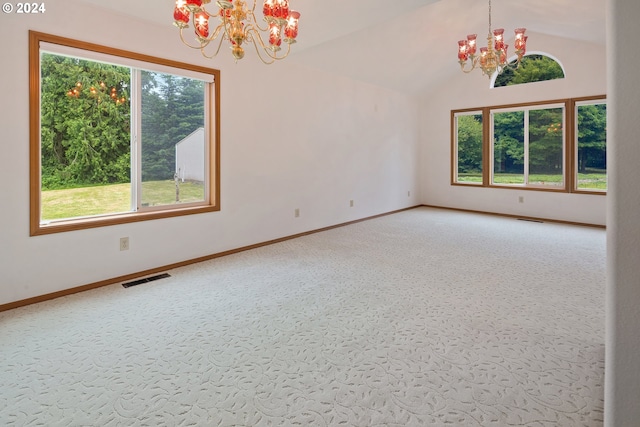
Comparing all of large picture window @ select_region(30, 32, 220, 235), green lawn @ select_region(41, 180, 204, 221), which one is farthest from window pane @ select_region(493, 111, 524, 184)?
green lawn @ select_region(41, 180, 204, 221)

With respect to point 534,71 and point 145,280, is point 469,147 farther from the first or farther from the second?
point 145,280

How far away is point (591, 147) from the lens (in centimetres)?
656

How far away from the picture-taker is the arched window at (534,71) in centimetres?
682

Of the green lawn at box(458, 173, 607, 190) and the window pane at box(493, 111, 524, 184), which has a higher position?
the window pane at box(493, 111, 524, 184)

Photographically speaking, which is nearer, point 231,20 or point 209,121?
point 231,20

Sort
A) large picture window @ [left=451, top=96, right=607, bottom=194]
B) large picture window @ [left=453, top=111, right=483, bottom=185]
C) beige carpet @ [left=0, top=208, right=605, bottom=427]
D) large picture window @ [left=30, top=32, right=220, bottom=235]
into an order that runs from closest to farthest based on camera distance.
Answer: beige carpet @ [left=0, top=208, right=605, bottom=427] < large picture window @ [left=30, top=32, right=220, bottom=235] < large picture window @ [left=451, top=96, right=607, bottom=194] < large picture window @ [left=453, top=111, right=483, bottom=185]

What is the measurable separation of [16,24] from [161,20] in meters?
1.23

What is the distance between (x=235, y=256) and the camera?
15.2 ft

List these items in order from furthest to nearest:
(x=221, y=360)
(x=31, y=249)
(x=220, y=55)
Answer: (x=220, y=55)
(x=31, y=249)
(x=221, y=360)

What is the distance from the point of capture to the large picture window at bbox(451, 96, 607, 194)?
21.5ft

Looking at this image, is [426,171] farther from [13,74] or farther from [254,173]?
[13,74]

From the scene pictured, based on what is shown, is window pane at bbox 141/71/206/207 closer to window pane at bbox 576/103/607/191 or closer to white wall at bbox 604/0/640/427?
white wall at bbox 604/0/640/427

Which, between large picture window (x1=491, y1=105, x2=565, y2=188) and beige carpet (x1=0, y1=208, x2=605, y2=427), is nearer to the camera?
beige carpet (x1=0, y1=208, x2=605, y2=427)

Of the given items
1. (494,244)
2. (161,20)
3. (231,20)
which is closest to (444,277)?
(494,244)
